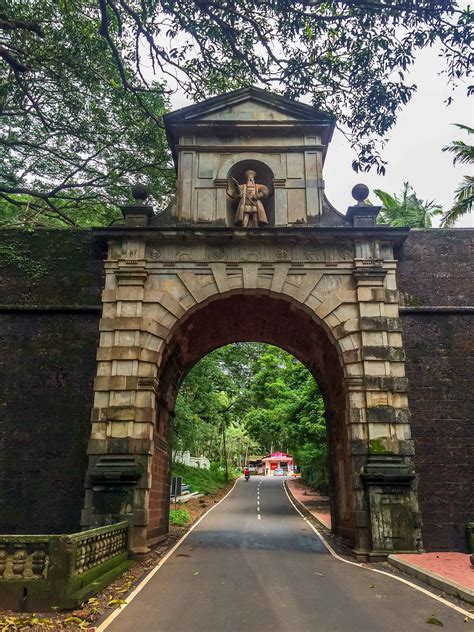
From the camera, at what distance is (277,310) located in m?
12.9

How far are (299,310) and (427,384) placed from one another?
322cm

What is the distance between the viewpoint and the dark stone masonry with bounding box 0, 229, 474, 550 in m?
10.7

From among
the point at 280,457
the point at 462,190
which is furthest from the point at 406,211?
the point at 280,457

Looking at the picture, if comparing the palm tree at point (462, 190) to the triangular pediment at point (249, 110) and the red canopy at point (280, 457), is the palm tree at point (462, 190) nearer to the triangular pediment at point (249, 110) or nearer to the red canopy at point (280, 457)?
the triangular pediment at point (249, 110)

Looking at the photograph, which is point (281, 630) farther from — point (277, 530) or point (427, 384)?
point (277, 530)

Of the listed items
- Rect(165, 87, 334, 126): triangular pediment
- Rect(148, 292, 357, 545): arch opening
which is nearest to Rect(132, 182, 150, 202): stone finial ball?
Rect(165, 87, 334, 126): triangular pediment

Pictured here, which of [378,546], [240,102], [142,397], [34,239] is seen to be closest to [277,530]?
[378,546]

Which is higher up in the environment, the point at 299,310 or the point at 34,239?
the point at 34,239

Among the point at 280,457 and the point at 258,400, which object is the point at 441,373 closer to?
→ the point at 258,400

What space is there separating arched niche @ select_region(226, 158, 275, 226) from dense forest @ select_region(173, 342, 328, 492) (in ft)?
28.9

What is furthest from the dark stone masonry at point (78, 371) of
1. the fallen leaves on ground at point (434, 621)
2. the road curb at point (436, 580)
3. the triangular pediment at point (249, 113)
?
the fallen leaves on ground at point (434, 621)

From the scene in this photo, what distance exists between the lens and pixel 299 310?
11828 mm

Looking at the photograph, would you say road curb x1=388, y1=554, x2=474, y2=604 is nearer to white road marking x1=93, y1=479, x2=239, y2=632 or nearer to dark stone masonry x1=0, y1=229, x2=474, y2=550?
dark stone masonry x1=0, y1=229, x2=474, y2=550

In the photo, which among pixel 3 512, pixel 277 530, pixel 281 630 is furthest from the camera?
pixel 277 530
